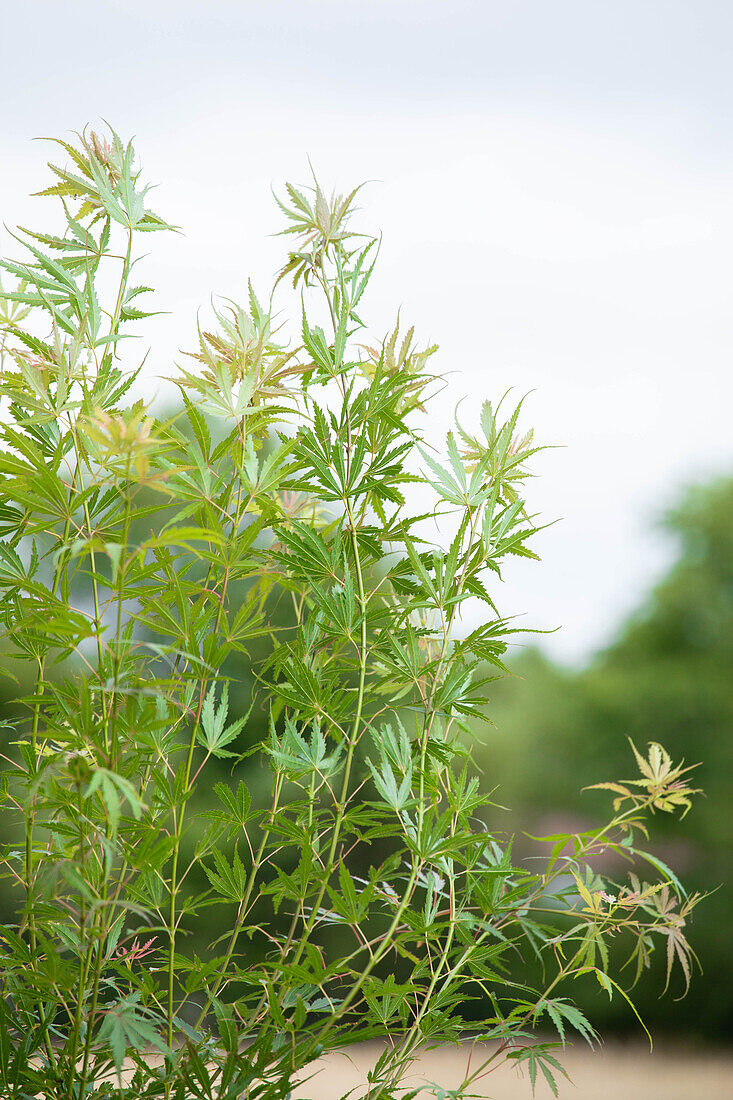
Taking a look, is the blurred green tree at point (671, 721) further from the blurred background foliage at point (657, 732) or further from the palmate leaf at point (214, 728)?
the palmate leaf at point (214, 728)

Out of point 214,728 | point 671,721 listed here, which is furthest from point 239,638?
point 671,721

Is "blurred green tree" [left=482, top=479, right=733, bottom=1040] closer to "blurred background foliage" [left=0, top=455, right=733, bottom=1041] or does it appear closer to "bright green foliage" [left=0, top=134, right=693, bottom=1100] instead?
"blurred background foliage" [left=0, top=455, right=733, bottom=1041]

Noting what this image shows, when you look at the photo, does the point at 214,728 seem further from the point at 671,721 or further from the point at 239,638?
the point at 671,721

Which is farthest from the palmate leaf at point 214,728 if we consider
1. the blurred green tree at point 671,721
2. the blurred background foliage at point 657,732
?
the blurred green tree at point 671,721

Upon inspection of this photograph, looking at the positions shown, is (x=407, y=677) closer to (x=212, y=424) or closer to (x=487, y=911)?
(x=487, y=911)

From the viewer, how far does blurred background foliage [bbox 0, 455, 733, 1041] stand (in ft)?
9.53

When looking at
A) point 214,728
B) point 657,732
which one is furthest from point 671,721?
point 214,728

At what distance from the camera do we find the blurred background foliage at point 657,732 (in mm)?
2906

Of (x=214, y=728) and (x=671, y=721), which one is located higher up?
(x=214, y=728)

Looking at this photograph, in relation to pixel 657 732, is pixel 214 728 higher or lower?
higher

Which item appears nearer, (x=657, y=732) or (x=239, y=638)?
(x=239, y=638)

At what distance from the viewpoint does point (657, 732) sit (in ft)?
10.5

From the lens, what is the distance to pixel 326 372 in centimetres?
59

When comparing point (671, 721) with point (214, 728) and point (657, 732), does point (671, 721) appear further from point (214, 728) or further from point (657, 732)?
point (214, 728)
